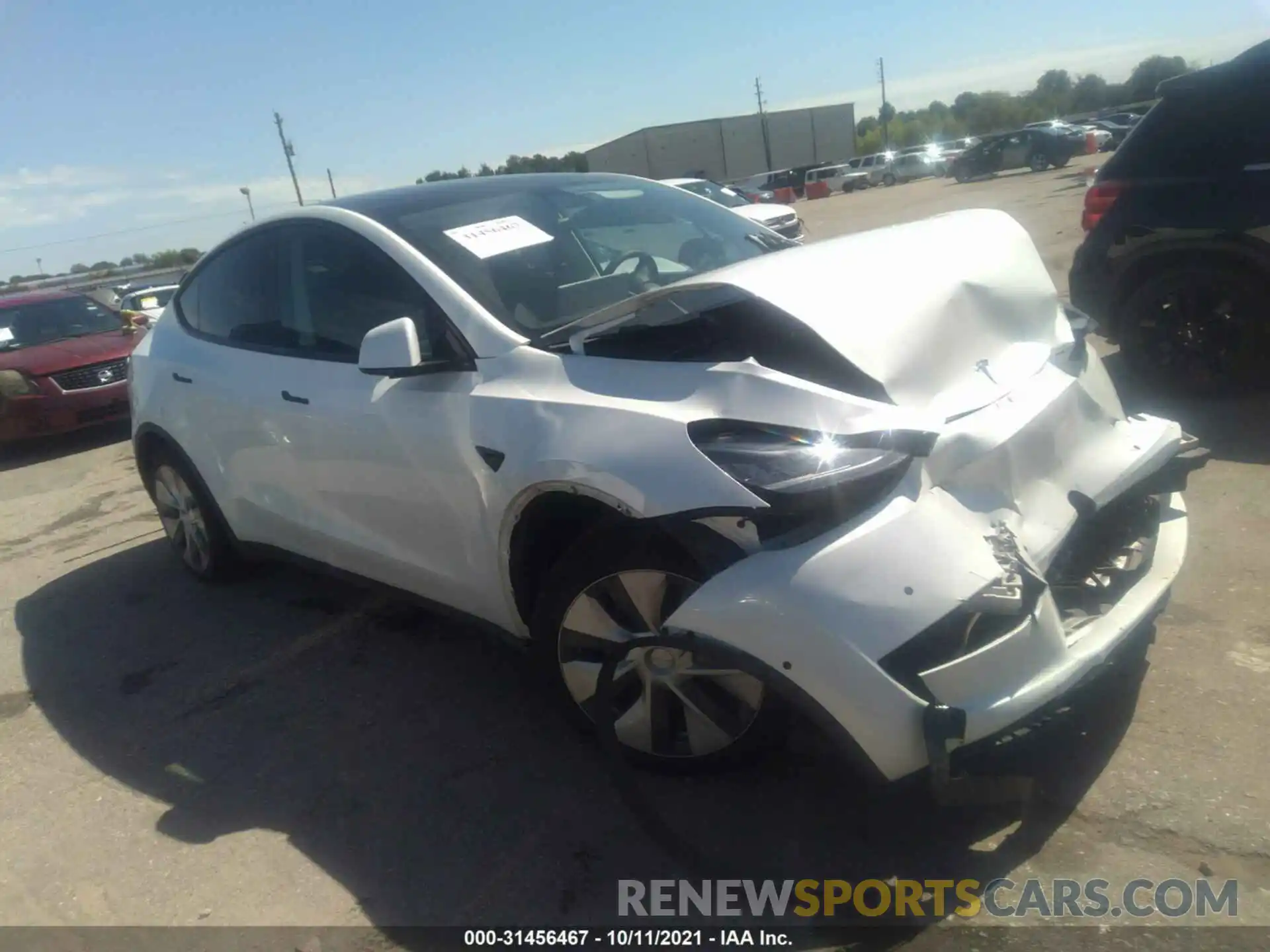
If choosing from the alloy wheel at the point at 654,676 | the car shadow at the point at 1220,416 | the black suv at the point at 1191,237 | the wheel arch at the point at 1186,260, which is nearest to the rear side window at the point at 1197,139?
the black suv at the point at 1191,237

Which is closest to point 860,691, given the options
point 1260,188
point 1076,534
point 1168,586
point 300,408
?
point 1076,534

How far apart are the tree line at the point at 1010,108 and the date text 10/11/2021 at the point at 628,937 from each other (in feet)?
194

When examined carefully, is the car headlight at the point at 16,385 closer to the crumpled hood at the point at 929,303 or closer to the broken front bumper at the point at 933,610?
the crumpled hood at the point at 929,303

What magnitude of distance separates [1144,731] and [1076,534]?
2.23 feet

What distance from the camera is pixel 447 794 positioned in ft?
10.3

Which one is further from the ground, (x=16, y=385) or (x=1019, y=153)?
(x=16, y=385)

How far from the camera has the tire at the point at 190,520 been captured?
4.83 m

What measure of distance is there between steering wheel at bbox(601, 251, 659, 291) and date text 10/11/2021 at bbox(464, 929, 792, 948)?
2158 mm

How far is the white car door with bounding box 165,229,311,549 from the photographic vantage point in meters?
4.11

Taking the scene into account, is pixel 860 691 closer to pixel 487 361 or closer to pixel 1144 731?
pixel 1144 731

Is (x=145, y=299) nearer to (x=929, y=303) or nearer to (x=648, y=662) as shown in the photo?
(x=648, y=662)

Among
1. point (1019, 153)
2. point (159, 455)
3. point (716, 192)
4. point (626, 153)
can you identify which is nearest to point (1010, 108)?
point (626, 153)

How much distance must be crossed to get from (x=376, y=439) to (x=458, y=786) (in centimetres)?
117

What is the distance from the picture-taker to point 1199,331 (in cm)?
557
